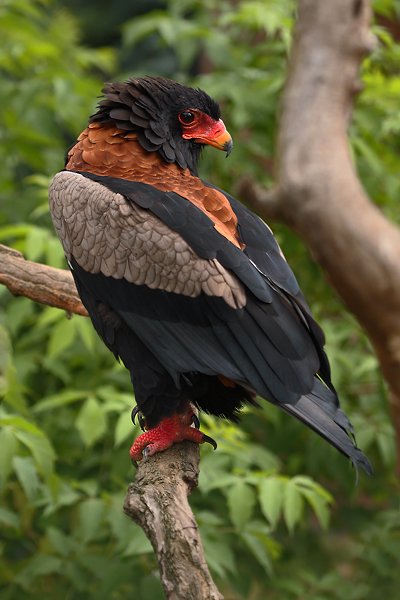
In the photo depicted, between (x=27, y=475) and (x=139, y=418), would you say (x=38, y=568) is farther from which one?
(x=139, y=418)

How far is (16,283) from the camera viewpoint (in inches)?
112

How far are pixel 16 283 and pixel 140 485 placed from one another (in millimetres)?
837

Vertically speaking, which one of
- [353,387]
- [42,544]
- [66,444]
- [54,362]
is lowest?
[42,544]

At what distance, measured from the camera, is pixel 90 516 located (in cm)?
303

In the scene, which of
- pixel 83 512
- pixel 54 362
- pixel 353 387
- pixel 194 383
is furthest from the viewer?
pixel 353 387

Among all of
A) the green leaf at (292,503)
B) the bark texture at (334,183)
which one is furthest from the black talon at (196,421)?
the bark texture at (334,183)

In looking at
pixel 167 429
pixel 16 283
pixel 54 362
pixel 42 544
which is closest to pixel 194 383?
pixel 167 429

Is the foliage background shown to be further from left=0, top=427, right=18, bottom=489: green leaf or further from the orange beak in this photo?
the orange beak

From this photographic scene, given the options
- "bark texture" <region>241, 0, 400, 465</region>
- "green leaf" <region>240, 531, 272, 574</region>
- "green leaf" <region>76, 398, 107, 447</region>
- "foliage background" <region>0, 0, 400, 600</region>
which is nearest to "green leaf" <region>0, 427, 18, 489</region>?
"foliage background" <region>0, 0, 400, 600</region>

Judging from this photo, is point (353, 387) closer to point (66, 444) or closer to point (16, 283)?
→ point (66, 444)

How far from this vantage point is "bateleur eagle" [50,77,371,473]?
2447mm

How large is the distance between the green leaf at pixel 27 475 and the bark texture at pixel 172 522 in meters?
0.52

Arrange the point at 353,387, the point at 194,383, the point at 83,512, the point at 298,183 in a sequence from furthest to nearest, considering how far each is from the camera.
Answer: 1. the point at 298,183
2. the point at 353,387
3. the point at 83,512
4. the point at 194,383

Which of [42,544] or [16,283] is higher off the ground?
[16,283]
